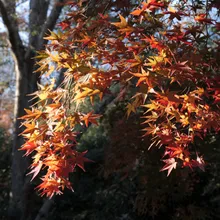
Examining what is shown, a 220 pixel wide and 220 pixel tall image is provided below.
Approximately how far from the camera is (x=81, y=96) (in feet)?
4.84

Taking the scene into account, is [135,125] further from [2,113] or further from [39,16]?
[2,113]

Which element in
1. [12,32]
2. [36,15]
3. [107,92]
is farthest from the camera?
[36,15]

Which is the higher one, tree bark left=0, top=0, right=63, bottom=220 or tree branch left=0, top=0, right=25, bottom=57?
tree branch left=0, top=0, right=25, bottom=57

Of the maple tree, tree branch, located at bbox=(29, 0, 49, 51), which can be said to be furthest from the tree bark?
the maple tree

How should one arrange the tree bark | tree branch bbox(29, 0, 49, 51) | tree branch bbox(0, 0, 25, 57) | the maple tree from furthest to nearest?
tree branch bbox(29, 0, 49, 51)
the tree bark
tree branch bbox(0, 0, 25, 57)
the maple tree

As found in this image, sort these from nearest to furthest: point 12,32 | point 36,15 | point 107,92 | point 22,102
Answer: point 107,92 < point 12,32 < point 22,102 < point 36,15

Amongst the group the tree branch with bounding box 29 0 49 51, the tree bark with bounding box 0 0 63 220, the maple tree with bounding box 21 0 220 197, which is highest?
the maple tree with bounding box 21 0 220 197

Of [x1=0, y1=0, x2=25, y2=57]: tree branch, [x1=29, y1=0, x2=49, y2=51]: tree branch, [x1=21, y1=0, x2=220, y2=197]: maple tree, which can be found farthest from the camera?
[x1=29, y1=0, x2=49, y2=51]: tree branch

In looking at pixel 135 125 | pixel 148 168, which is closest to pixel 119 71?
pixel 135 125

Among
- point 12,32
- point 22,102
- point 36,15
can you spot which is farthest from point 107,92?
point 36,15

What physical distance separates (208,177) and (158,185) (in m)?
1.63

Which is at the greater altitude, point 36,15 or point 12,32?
point 12,32

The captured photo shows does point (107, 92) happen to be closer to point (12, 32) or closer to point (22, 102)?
point (12, 32)

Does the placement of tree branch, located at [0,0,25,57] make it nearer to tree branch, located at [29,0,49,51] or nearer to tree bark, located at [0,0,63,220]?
tree bark, located at [0,0,63,220]
